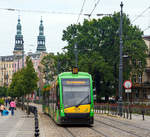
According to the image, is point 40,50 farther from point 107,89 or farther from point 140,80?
point 107,89

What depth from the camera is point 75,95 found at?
20406 mm

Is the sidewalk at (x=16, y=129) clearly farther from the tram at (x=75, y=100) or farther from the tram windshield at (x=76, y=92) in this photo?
the tram windshield at (x=76, y=92)

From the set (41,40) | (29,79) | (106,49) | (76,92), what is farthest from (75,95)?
(41,40)

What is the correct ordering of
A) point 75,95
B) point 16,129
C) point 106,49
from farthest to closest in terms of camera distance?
point 106,49 < point 75,95 < point 16,129

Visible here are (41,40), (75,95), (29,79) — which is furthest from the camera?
(41,40)

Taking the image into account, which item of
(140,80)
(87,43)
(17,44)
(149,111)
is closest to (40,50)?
(17,44)

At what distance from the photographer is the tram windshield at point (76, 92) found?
66.3 ft

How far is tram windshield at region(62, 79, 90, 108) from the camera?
2022 centimetres

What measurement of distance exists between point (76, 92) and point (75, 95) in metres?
0.17

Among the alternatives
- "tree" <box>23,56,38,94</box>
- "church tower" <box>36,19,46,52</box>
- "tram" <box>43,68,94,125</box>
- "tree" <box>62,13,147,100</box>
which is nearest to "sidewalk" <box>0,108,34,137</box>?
"tram" <box>43,68,94,125</box>

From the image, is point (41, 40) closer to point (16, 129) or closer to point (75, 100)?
point (75, 100)

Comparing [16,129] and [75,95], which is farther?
[75,95]

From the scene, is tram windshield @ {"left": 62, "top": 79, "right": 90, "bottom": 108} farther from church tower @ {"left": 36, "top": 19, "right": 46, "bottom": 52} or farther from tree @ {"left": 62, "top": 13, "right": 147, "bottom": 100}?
church tower @ {"left": 36, "top": 19, "right": 46, "bottom": 52}

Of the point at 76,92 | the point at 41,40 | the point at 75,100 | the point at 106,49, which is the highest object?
the point at 41,40
